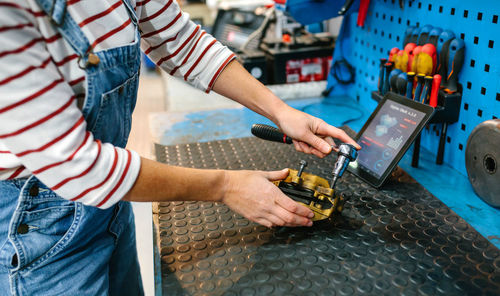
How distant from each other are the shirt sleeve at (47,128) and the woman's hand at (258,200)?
19 centimetres

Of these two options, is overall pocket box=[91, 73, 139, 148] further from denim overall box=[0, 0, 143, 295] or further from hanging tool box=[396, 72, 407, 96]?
hanging tool box=[396, 72, 407, 96]

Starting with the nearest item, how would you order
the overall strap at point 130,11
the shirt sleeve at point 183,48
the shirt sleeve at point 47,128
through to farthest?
the shirt sleeve at point 47,128 → the overall strap at point 130,11 → the shirt sleeve at point 183,48

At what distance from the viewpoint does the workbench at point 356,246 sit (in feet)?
2.28

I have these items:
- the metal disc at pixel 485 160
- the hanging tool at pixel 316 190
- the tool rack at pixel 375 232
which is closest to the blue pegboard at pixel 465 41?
the tool rack at pixel 375 232

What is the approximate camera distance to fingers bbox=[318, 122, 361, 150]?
1.00 metres

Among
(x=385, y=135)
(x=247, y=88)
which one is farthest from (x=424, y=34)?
(x=247, y=88)

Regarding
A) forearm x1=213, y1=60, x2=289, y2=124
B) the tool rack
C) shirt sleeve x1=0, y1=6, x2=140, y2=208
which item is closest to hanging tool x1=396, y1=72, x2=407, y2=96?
the tool rack

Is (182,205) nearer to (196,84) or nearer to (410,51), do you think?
(196,84)

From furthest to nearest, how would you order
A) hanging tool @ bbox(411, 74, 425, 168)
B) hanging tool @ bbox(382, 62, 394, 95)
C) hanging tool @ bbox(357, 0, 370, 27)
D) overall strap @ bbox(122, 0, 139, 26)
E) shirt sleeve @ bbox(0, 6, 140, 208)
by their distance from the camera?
hanging tool @ bbox(357, 0, 370, 27) → hanging tool @ bbox(382, 62, 394, 95) → hanging tool @ bbox(411, 74, 425, 168) → overall strap @ bbox(122, 0, 139, 26) → shirt sleeve @ bbox(0, 6, 140, 208)

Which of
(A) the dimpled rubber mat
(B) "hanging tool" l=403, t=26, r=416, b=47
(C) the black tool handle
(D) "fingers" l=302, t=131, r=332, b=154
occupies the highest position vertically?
(B) "hanging tool" l=403, t=26, r=416, b=47

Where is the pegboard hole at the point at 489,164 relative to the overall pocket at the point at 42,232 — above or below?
above

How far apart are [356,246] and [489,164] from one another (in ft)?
1.23

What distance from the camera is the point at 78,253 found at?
76 cm

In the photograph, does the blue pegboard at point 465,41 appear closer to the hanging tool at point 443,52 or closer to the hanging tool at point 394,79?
the hanging tool at point 443,52
